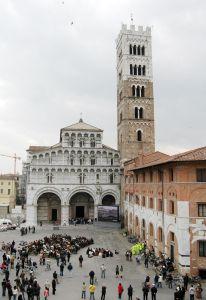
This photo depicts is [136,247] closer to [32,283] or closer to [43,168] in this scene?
[32,283]

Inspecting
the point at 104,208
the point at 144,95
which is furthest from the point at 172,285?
the point at 144,95

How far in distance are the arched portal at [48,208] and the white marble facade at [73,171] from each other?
32 cm

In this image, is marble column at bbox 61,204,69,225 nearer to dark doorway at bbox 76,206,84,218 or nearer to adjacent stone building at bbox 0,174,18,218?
dark doorway at bbox 76,206,84,218

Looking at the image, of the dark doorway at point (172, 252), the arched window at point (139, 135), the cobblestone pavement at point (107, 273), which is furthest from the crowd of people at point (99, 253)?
the arched window at point (139, 135)

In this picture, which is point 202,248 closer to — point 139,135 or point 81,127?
point 139,135

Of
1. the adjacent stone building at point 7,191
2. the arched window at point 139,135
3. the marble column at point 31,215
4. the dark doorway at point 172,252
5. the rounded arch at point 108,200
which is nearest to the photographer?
the dark doorway at point 172,252

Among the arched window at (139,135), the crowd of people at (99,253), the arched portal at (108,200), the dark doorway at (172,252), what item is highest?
the arched window at (139,135)

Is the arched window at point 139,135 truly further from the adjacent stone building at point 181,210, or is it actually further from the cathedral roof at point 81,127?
the adjacent stone building at point 181,210

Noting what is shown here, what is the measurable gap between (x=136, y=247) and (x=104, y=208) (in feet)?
58.2

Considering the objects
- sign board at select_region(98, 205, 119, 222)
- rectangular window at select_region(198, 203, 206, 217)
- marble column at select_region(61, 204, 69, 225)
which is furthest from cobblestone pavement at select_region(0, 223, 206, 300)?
marble column at select_region(61, 204, 69, 225)

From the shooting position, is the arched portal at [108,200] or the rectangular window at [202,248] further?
the arched portal at [108,200]

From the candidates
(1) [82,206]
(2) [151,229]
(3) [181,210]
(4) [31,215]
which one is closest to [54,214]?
(1) [82,206]

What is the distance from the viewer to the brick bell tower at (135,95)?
55.7m

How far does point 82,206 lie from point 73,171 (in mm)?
7007
